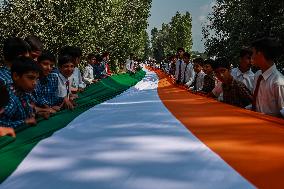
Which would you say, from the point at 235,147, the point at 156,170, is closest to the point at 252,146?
the point at 235,147

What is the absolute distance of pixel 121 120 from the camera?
4.00 meters

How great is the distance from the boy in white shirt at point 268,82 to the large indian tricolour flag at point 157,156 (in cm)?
31

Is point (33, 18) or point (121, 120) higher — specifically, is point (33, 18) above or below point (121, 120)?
above

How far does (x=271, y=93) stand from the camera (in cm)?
407

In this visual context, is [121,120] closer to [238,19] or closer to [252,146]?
[252,146]

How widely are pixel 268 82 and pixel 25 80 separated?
7.84 ft

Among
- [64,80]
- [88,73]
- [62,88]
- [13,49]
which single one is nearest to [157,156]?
[13,49]

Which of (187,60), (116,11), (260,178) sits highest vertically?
(116,11)

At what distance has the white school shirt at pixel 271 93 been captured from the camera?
3.96 m

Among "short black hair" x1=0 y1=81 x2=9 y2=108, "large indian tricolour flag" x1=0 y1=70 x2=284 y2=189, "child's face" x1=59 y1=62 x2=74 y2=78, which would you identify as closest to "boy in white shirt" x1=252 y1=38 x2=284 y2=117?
"large indian tricolour flag" x1=0 y1=70 x2=284 y2=189

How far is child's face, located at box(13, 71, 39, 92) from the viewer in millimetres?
3785

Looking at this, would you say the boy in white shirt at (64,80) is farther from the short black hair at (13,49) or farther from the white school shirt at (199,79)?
the white school shirt at (199,79)

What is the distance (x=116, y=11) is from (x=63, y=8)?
1207 cm

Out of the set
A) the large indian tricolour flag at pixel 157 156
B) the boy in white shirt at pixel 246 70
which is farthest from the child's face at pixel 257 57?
the boy in white shirt at pixel 246 70
